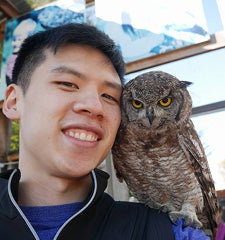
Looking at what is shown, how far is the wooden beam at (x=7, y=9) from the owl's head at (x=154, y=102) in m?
2.61

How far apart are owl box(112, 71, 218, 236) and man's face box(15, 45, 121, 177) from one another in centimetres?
49

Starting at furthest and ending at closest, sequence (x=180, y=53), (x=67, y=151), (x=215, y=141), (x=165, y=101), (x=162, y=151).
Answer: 1. (x=215, y=141)
2. (x=180, y=53)
3. (x=165, y=101)
4. (x=162, y=151)
5. (x=67, y=151)

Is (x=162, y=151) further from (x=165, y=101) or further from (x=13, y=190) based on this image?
(x=13, y=190)

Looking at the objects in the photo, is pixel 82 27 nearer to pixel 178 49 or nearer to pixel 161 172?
pixel 161 172

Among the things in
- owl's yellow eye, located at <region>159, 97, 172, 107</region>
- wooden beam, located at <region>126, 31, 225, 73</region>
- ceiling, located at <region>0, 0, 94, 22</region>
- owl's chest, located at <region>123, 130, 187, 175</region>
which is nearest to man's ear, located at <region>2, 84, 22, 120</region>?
owl's chest, located at <region>123, 130, 187, 175</region>

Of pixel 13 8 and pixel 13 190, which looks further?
pixel 13 8

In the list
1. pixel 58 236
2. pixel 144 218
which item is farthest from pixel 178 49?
pixel 58 236

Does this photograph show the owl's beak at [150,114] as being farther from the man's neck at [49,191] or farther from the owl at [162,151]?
the man's neck at [49,191]

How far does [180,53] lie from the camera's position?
8.25 feet

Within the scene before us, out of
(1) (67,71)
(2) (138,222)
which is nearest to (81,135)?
(1) (67,71)

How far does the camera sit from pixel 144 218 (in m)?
1.04

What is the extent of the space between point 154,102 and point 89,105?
29.2 inches

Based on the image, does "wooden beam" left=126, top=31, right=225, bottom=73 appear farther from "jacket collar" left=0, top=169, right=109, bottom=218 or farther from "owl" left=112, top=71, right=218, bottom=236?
"jacket collar" left=0, top=169, right=109, bottom=218

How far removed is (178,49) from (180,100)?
3.09 feet
